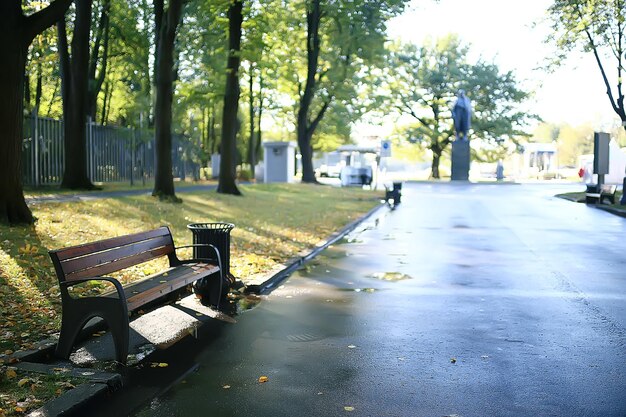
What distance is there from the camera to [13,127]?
12.1m

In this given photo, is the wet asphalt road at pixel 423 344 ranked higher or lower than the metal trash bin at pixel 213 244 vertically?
lower

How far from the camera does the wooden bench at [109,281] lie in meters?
5.66

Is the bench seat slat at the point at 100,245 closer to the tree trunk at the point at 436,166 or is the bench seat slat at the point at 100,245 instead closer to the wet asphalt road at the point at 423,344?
the wet asphalt road at the point at 423,344

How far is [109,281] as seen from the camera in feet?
18.5

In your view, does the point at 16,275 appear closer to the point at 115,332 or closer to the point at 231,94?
the point at 115,332

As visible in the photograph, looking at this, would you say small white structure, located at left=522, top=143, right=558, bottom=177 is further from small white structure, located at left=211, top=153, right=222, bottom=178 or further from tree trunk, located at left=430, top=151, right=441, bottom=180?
small white structure, located at left=211, top=153, right=222, bottom=178

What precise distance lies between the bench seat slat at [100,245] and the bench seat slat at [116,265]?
0.49 ft

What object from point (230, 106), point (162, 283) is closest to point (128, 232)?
point (162, 283)

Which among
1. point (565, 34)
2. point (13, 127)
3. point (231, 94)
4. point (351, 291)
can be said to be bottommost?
point (351, 291)

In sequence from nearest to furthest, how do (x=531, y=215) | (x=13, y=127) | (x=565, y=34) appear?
(x=13, y=127) → (x=531, y=215) → (x=565, y=34)

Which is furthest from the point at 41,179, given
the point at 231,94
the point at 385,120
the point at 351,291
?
the point at 385,120

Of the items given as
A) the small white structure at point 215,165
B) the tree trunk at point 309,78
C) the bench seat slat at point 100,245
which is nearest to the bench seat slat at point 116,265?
the bench seat slat at point 100,245

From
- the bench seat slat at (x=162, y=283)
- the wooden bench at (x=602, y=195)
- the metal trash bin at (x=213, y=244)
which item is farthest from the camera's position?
the wooden bench at (x=602, y=195)

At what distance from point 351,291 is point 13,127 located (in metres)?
6.88
